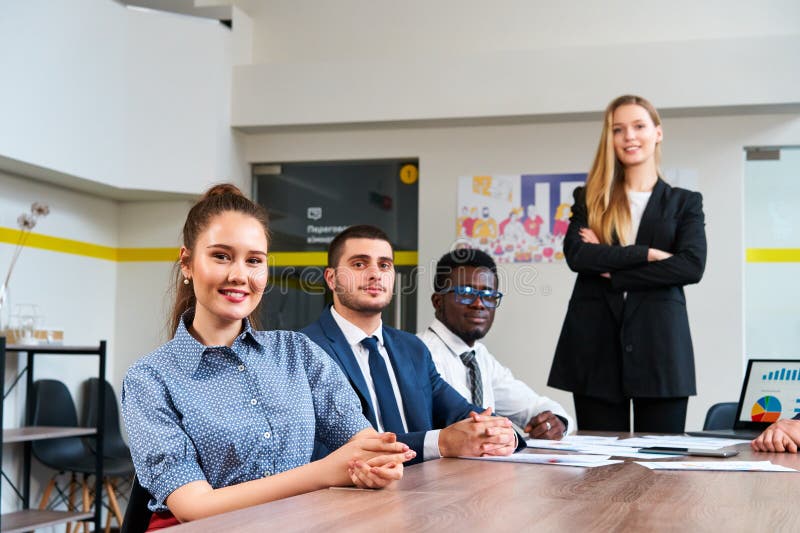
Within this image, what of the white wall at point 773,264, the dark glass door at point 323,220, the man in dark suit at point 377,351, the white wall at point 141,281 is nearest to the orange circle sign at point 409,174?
the dark glass door at point 323,220

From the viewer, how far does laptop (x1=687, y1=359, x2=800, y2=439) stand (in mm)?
2762

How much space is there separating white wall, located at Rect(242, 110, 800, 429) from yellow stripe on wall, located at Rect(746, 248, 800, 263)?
0.39 ft

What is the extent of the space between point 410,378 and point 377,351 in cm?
12

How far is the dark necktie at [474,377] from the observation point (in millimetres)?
3275

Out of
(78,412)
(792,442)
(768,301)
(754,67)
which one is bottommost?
(78,412)

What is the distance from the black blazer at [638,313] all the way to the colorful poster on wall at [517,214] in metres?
2.34

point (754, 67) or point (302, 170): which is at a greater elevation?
point (754, 67)

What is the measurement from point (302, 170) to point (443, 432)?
4.41 meters

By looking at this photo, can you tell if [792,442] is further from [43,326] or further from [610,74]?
[43,326]

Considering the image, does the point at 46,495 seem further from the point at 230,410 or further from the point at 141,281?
the point at 230,410

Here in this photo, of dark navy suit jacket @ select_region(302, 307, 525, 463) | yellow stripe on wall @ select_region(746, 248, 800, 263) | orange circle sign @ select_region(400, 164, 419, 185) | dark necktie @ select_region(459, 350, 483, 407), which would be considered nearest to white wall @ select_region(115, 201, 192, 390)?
orange circle sign @ select_region(400, 164, 419, 185)

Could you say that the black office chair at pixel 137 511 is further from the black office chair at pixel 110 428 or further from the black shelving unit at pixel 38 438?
the black office chair at pixel 110 428

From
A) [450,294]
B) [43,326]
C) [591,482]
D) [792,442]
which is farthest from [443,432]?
[43,326]

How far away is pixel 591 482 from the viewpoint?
1504mm
